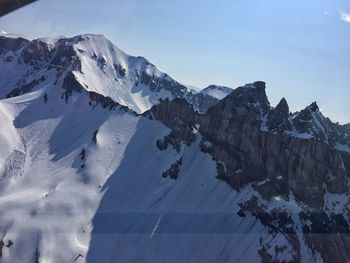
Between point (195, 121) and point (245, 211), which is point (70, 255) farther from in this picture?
point (195, 121)

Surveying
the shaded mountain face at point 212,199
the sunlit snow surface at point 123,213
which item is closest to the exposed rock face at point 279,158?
the shaded mountain face at point 212,199

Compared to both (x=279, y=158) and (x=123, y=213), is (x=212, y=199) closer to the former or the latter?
(x=279, y=158)

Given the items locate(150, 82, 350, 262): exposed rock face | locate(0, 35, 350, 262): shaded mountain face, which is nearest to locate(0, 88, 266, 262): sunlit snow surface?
locate(0, 35, 350, 262): shaded mountain face

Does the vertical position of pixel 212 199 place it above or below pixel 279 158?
below

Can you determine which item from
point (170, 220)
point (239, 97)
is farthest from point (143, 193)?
point (239, 97)

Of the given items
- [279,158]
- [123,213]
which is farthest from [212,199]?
[123,213]

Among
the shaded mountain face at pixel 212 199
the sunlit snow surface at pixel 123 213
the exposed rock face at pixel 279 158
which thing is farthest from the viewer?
the sunlit snow surface at pixel 123 213

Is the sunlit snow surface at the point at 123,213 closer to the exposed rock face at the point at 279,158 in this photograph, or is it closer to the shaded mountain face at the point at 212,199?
the shaded mountain face at the point at 212,199

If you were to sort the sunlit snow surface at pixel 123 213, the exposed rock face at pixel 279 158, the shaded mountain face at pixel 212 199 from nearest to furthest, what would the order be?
the exposed rock face at pixel 279 158
the shaded mountain face at pixel 212 199
the sunlit snow surface at pixel 123 213
